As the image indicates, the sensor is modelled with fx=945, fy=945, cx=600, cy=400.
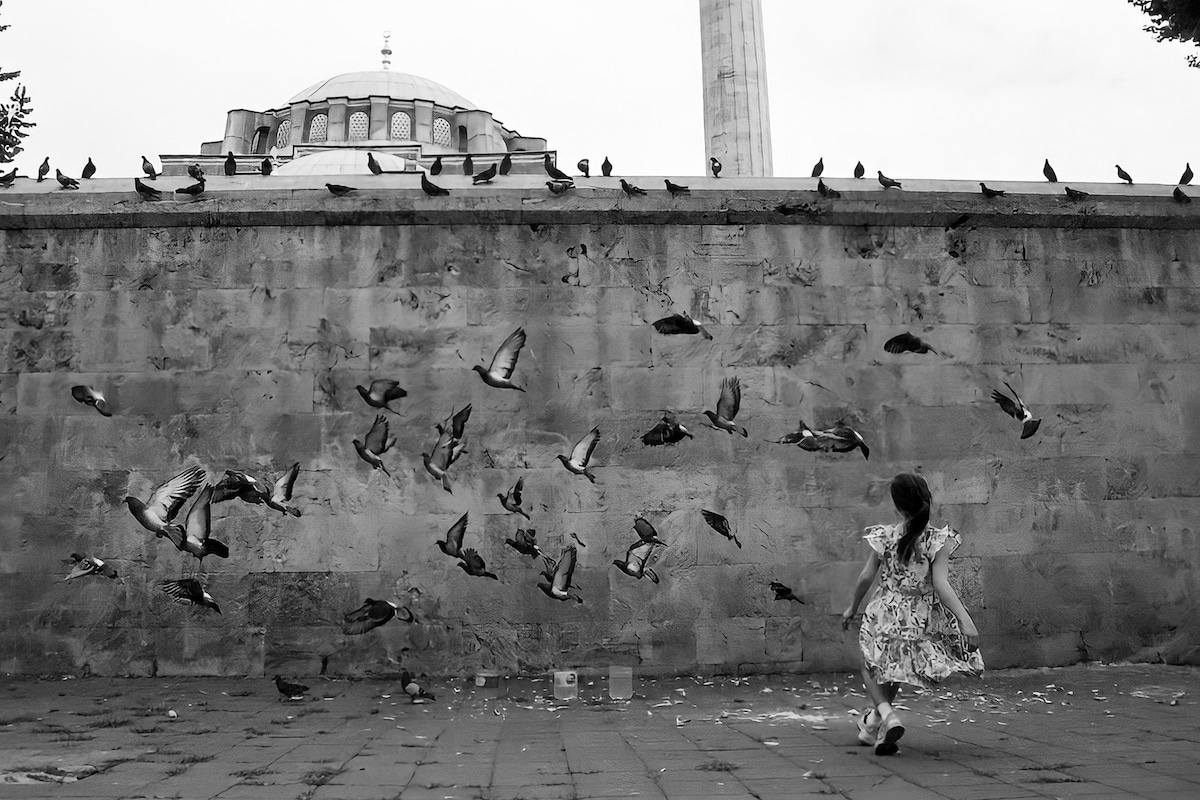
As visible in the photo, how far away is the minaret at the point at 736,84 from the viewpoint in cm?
1675

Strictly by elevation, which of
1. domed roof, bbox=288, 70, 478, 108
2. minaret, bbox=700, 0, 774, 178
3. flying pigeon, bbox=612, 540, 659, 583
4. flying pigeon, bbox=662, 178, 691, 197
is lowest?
flying pigeon, bbox=612, 540, 659, 583

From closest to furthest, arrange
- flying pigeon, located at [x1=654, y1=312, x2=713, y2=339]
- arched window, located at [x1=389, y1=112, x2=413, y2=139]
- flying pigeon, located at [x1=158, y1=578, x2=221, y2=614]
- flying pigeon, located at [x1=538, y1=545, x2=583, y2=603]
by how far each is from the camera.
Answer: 1. flying pigeon, located at [x1=158, y1=578, x2=221, y2=614]
2. flying pigeon, located at [x1=538, y1=545, x2=583, y2=603]
3. flying pigeon, located at [x1=654, y1=312, x2=713, y2=339]
4. arched window, located at [x1=389, y1=112, x2=413, y2=139]

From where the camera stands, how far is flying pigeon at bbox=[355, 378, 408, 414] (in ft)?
26.3

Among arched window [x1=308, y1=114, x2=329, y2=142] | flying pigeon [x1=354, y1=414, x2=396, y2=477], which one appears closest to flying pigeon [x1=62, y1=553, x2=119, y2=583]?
flying pigeon [x1=354, y1=414, x2=396, y2=477]

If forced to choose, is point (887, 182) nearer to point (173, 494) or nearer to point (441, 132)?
point (173, 494)

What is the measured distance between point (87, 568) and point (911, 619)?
6.42 metres

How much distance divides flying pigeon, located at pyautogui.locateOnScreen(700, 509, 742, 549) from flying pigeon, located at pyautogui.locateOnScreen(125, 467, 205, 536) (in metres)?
4.35

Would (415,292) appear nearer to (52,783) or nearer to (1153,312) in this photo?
(52,783)

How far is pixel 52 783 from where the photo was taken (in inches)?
169

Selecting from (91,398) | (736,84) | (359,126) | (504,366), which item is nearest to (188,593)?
(91,398)

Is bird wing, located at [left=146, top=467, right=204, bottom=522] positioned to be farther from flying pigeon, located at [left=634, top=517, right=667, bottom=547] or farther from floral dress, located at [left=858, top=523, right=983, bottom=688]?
floral dress, located at [left=858, top=523, right=983, bottom=688]

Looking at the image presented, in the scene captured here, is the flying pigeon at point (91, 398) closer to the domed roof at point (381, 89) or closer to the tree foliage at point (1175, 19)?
the tree foliage at point (1175, 19)

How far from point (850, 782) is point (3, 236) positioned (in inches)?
320

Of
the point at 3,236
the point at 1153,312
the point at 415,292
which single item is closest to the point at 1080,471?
the point at 1153,312
